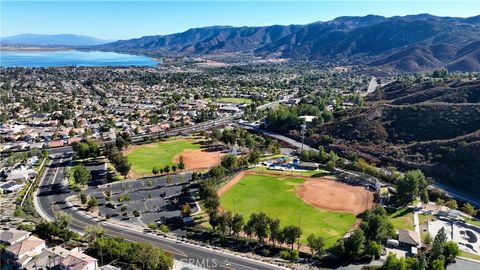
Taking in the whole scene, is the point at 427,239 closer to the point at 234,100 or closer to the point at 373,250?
the point at 373,250

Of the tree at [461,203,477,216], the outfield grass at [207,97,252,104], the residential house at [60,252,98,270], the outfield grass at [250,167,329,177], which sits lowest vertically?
the tree at [461,203,477,216]

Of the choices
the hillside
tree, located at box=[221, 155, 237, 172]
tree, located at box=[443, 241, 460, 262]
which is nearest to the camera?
tree, located at box=[443, 241, 460, 262]

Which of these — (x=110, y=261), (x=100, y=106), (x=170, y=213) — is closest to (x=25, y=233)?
(x=110, y=261)

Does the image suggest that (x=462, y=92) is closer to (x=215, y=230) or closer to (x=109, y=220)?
(x=215, y=230)

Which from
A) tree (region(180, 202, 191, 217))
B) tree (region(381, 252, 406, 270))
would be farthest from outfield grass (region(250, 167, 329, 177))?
tree (region(381, 252, 406, 270))
